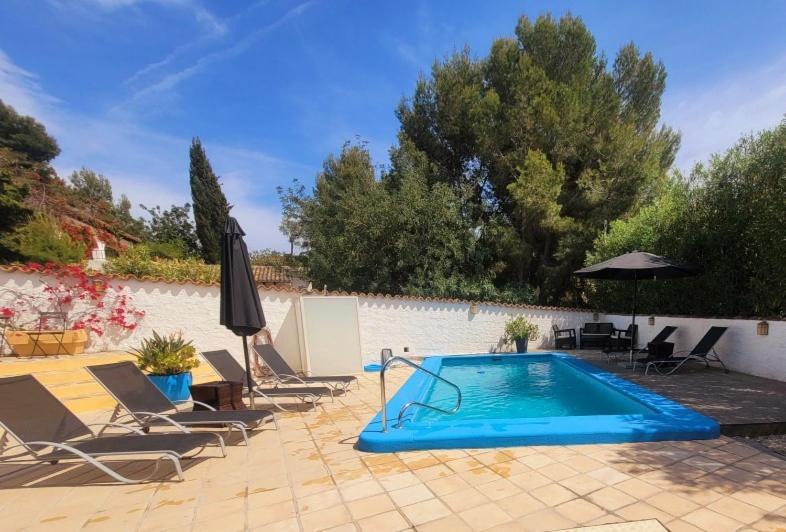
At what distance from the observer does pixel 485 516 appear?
2.56 meters

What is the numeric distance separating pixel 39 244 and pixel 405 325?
40.5 feet

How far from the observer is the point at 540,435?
386 cm

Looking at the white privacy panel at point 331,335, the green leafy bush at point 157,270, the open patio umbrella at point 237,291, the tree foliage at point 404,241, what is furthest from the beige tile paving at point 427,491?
the tree foliage at point 404,241

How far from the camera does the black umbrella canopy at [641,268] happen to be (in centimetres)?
722

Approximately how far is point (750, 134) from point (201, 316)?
40.7ft

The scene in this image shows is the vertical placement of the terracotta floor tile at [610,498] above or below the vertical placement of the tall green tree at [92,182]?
below

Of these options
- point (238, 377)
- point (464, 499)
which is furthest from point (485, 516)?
point (238, 377)

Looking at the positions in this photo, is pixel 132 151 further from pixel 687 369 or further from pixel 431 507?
pixel 687 369

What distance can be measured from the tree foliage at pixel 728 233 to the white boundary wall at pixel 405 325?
563mm

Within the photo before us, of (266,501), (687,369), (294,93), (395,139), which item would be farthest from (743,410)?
(395,139)

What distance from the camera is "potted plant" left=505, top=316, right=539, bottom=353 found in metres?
11.3

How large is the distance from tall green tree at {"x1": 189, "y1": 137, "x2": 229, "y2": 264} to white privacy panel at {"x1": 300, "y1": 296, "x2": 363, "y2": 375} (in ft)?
71.1

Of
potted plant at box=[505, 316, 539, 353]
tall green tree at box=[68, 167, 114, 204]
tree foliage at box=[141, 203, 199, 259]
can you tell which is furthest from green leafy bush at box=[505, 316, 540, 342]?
tall green tree at box=[68, 167, 114, 204]

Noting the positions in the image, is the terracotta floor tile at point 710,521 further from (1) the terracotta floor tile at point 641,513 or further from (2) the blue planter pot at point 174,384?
(2) the blue planter pot at point 174,384
